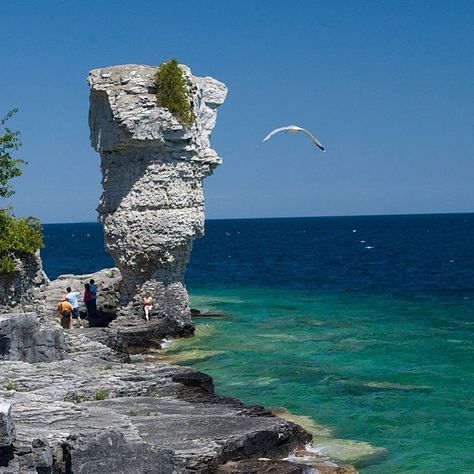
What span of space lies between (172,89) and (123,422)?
1737 cm

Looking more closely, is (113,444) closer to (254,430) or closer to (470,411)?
(254,430)

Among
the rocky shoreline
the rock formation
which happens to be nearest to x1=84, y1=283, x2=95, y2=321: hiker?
the rock formation

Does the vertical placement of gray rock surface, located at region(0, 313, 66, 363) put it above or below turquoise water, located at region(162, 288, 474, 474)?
above

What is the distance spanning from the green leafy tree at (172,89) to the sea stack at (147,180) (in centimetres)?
25

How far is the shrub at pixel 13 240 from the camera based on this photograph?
24.8 metres

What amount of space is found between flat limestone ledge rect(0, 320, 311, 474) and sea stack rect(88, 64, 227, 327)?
31.8 feet

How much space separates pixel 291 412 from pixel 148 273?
1224cm

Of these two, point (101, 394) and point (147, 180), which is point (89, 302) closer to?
point (147, 180)

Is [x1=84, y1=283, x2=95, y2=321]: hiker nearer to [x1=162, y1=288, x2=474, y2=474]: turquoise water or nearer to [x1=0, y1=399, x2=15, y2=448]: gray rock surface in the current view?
[x1=162, y1=288, x2=474, y2=474]: turquoise water

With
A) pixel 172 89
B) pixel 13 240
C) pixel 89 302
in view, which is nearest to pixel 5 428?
pixel 13 240

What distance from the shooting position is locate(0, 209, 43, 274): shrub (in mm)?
24812

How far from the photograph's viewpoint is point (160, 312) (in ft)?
102

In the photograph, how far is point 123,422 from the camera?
14609 mm

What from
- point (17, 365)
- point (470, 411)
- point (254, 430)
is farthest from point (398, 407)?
point (17, 365)
